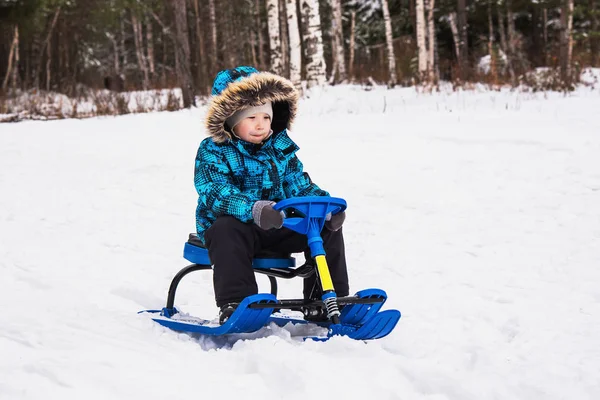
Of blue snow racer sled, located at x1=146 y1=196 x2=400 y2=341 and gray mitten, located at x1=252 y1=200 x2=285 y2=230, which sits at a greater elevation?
gray mitten, located at x1=252 y1=200 x2=285 y2=230

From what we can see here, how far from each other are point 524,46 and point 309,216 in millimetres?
21575

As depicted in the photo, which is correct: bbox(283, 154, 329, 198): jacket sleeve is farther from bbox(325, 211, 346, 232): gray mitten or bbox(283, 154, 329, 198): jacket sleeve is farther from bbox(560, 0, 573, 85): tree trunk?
bbox(560, 0, 573, 85): tree trunk

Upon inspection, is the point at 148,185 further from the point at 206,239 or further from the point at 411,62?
the point at 411,62

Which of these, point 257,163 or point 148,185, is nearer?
point 257,163

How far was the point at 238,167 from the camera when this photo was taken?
354cm

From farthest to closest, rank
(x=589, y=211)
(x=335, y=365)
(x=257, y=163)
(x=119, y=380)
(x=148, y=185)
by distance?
(x=148, y=185) → (x=589, y=211) → (x=257, y=163) → (x=335, y=365) → (x=119, y=380)

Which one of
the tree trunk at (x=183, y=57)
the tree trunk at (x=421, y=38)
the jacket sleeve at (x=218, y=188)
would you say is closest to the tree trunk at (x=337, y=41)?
the tree trunk at (x=421, y=38)

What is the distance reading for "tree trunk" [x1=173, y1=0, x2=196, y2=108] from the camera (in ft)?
43.1

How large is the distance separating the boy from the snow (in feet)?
1.23

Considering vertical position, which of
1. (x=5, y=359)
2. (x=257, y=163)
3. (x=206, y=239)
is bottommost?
(x=5, y=359)

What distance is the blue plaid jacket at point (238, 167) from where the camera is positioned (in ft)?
11.3

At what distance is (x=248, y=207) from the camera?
3234mm

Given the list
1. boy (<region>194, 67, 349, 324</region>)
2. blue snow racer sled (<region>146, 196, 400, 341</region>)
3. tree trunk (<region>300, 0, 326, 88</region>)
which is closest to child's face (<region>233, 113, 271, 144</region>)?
boy (<region>194, 67, 349, 324</region>)

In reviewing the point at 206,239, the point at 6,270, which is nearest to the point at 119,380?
the point at 206,239
